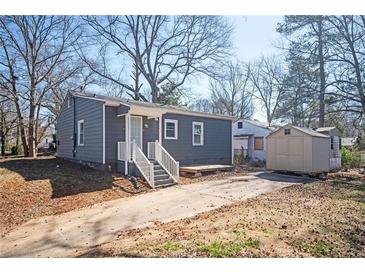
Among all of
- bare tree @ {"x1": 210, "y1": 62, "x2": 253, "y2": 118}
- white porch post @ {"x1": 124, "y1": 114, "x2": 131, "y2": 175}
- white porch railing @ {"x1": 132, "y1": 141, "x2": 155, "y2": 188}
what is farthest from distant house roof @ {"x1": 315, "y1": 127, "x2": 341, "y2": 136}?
bare tree @ {"x1": 210, "y1": 62, "x2": 253, "y2": 118}

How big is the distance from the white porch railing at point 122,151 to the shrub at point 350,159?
1585cm

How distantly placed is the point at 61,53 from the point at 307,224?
19808 millimetres

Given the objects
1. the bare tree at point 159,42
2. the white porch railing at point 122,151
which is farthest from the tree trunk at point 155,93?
the white porch railing at point 122,151

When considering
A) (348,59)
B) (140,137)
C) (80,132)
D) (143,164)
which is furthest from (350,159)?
(80,132)

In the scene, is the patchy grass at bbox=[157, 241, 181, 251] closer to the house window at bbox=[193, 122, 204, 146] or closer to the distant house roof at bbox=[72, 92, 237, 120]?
the distant house roof at bbox=[72, 92, 237, 120]

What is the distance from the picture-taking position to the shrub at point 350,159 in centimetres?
1972

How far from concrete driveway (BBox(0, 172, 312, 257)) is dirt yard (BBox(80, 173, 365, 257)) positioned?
52 cm

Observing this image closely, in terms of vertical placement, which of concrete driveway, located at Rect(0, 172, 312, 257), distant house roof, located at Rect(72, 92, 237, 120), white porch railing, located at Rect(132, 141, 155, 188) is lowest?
concrete driveway, located at Rect(0, 172, 312, 257)

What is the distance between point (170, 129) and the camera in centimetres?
1332

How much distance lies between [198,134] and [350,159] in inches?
484

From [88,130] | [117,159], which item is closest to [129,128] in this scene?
[117,159]

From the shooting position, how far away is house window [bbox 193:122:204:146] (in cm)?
1434

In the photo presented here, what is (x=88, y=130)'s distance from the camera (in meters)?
12.4

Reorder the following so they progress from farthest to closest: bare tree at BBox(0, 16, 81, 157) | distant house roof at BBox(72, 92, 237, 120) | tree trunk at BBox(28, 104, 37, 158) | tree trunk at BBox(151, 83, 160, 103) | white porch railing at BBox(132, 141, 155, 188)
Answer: tree trunk at BBox(151, 83, 160, 103) < tree trunk at BBox(28, 104, 37, 158) < bare tree at BBox(0, 16, 81, 157) < distant house roof at BBox(72, 92, 237, 120) < white porch railing at BBox(132, 141, 155, 188)
